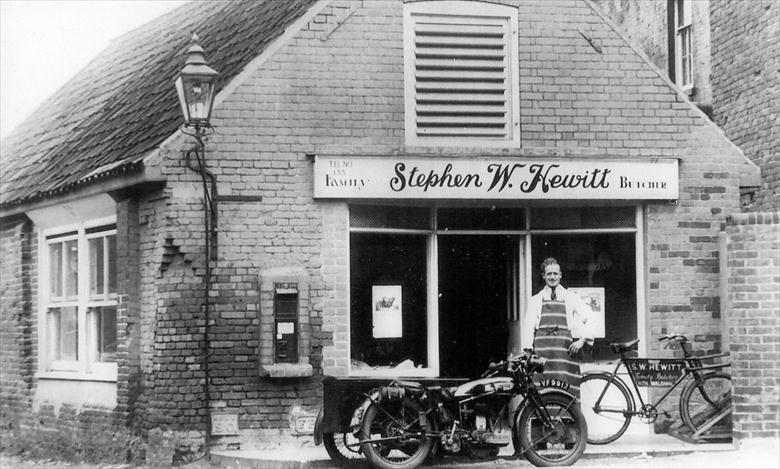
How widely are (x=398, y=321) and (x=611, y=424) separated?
2.71 metres

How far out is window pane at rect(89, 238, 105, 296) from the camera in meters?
14.2

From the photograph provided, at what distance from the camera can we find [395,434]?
10758 millimetres

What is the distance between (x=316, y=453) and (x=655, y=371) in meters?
3.79

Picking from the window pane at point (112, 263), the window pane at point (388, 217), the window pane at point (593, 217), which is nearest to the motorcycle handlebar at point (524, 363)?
the window pane at point (388, 217)

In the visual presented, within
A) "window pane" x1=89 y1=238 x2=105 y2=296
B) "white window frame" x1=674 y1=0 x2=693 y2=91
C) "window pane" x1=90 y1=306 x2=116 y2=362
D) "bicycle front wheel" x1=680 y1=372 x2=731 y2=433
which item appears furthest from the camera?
"white window frame" x1=674 y1=0 x2=693 y2=91

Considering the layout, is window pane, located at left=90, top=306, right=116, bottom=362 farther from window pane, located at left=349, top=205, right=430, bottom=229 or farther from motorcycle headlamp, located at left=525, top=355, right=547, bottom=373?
motorcycle headlamp, located at left=525, top=355, right=547, bottom=373

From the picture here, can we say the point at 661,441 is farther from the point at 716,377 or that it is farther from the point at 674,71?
the point at 674,71

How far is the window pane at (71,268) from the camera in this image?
1480 centimetres

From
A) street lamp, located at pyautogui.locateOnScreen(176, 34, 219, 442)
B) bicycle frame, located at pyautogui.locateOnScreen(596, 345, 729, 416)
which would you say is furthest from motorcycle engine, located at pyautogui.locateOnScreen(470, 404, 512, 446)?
street lamp, located at pyautogui.locateOnScreen(176, 34, 219, 442)

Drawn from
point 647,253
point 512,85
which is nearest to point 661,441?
point 647,253

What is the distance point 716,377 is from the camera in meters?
12.3

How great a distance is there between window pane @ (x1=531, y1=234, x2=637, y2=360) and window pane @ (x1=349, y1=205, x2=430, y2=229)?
53.8 inches

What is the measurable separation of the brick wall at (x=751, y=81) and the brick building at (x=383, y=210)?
2532 millimetres

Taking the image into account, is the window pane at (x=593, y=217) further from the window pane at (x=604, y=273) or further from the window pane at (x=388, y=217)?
the window pane at (x=388, y=217)
